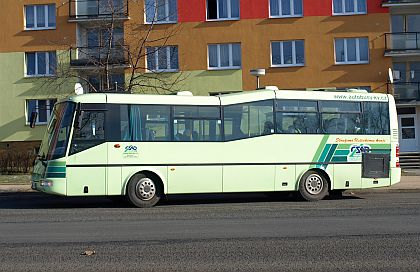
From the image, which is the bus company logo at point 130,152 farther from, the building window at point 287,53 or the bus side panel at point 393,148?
the building window at point 287,53

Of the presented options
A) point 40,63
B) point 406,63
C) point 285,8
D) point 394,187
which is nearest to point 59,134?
point 394,187

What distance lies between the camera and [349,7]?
34438 mm

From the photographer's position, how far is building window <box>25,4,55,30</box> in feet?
116

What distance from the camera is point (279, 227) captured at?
10727 mm

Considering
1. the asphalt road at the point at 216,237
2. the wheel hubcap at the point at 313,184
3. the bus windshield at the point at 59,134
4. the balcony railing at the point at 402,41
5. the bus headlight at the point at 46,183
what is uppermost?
the balcony railing at the point at 402,41

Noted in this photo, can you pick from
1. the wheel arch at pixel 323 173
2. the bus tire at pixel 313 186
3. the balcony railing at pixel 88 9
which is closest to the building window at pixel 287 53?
the balcony railing at pixel 88 9

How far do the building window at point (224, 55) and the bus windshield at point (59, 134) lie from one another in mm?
20247

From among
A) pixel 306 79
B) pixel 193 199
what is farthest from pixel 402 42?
pixel 193 199

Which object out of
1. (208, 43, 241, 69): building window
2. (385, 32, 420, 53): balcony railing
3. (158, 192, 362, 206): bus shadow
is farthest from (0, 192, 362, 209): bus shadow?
(385, 32, 420, 53): balcony railing

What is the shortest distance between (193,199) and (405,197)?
6.62 m

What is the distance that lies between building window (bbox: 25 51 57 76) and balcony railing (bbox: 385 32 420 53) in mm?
20751

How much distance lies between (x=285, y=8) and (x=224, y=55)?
483 centimetres

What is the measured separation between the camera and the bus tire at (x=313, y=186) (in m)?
16.3

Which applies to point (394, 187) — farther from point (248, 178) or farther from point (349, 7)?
point (349, 7)
